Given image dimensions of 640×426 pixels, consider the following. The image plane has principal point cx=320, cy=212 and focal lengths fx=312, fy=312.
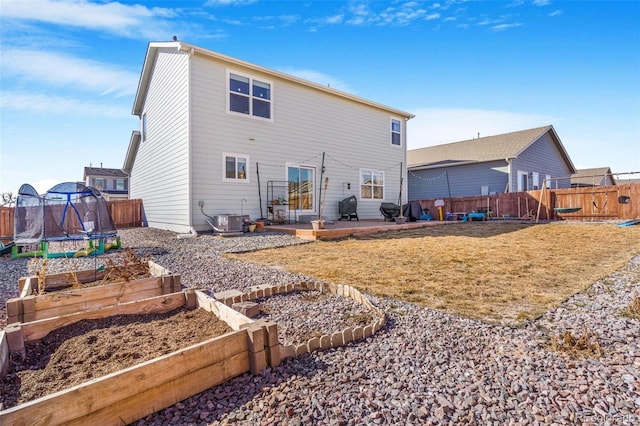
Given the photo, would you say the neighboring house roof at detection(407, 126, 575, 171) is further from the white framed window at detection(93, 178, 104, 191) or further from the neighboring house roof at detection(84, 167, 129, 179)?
the white framed window at detection(93, 178, 104, 191)

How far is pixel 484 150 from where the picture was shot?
18.6 meters

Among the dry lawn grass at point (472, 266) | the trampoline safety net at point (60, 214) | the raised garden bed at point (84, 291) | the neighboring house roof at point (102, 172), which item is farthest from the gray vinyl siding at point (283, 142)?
the neighboring house roof at point (102, 172)

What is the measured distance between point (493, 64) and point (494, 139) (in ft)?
29.1

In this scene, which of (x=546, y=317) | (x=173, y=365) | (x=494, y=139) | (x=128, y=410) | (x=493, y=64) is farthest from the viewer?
(x=494, y=139)

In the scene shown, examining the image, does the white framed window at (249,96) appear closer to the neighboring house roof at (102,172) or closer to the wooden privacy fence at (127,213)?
the wooden privacy fence at (127,213)

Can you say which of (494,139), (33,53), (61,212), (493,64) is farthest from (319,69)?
(494,139)

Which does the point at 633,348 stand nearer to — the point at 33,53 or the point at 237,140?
the point at 237,140

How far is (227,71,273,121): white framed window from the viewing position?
985 centimetres

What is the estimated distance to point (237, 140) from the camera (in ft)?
→ 32.3

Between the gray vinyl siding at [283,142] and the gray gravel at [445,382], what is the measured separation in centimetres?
780

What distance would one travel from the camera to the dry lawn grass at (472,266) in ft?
11.2

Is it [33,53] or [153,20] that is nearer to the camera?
[33,53]

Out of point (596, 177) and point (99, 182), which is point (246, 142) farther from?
point (99, 182)

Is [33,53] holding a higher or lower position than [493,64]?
lower
